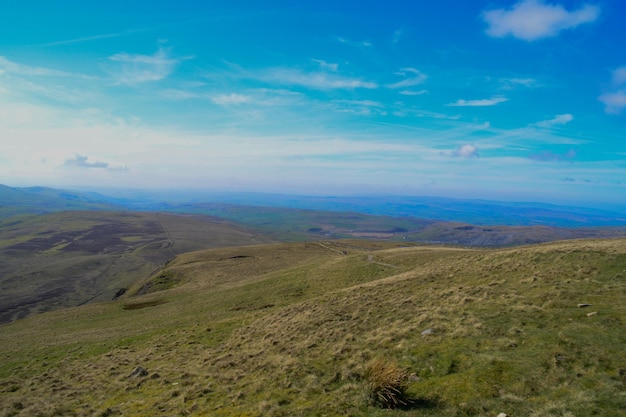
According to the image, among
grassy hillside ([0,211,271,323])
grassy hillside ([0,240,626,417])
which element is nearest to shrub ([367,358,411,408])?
grassy hillside ([0,240,626,417])

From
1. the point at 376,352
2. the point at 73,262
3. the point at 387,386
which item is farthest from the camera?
the point at 73,262

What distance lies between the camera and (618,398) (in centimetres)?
1020

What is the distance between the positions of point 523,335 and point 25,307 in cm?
9044

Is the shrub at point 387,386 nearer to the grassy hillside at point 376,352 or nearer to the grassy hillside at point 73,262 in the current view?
the grassy hillside at point 376,352

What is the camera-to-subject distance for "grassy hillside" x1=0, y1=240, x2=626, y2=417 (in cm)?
1207

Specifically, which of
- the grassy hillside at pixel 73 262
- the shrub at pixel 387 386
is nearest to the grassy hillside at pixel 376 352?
the shrub at pixel 387 386

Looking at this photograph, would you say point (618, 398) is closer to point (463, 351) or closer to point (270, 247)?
point (463, 351)

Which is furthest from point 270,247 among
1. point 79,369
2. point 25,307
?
point 79,369

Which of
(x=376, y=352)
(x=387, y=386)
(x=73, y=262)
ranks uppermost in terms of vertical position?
(x=387, y=386)

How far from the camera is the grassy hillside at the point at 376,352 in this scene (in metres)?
12.1

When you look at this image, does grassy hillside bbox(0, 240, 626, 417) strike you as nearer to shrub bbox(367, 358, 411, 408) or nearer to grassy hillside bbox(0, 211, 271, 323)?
shrub bbox(367, 358, 411, 408)

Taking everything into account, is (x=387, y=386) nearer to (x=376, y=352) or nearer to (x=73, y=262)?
(x=376, y=352)

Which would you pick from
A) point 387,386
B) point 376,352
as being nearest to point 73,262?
point 376,352

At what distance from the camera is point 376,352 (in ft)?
57.3
